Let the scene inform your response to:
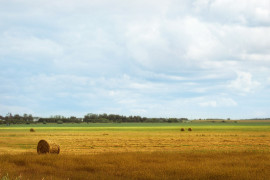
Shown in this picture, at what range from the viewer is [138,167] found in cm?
1608

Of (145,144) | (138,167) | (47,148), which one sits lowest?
(138,167)

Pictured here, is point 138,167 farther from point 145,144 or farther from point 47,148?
point 145,144

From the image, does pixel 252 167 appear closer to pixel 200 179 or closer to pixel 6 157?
pixel 200 179

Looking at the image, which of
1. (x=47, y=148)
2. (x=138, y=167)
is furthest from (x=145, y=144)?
(x=138, y=167)

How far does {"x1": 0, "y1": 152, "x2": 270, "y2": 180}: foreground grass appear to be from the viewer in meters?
14.2

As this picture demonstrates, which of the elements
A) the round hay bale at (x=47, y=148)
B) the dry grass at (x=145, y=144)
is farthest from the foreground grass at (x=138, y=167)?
the dry grass at (x=145, y=144)

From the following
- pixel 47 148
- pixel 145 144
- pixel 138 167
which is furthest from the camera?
pixel 145 144

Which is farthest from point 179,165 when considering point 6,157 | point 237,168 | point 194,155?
point 6,157

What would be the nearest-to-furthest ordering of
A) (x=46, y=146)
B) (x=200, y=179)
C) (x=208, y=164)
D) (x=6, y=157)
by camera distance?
1. (x=200, y=179)
2. (x=208, y=164)
3. (x=6, y=157)
4. (x=46, y=146)

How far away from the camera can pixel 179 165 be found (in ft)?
53.5

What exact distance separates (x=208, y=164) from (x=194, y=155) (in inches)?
137

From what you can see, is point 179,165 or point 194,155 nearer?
point 179,165

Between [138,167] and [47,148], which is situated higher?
[47,148]

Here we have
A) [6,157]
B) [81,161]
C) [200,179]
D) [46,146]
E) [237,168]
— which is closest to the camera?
[200,179]
